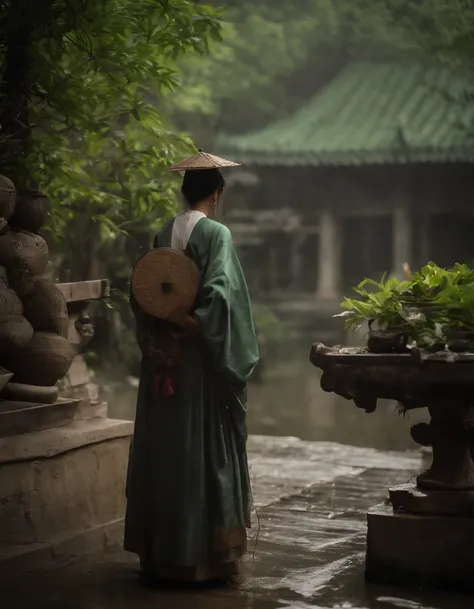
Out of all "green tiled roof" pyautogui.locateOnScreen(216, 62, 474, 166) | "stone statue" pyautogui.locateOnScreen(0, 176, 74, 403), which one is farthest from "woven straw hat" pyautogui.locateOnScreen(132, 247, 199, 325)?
"green tiled roof" pyautogui.locateOnScreen(216, 62, 474, 166)

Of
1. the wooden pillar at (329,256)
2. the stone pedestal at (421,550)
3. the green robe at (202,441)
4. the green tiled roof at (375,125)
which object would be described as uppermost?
the green tiled roof at (375,125)

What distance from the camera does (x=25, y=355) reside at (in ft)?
22.5

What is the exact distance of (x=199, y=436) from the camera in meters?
5.96

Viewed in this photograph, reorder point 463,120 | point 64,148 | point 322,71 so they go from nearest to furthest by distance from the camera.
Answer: point 64,148
point 463,120
point 322,71

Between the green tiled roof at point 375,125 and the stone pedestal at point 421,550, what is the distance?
54.4 feet

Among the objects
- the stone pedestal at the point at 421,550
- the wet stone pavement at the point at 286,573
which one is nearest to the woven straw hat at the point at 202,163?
the stone pedestal at the point at 421,550

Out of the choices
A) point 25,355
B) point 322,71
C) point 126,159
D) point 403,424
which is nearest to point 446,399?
point 25,355

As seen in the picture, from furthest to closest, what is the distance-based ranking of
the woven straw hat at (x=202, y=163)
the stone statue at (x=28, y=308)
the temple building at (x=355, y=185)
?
the temple building at (x=355, y=185) < the stone statue at (x=28, y=308) < the woven straw hat at (x=202, y=163)

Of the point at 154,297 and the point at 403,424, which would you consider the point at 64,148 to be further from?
the point at 403,424

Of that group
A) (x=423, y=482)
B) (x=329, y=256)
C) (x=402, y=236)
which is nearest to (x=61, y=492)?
(x=423, y=482)

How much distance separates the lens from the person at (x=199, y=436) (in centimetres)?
593

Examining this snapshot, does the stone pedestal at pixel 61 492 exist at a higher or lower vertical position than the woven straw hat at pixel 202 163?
lower

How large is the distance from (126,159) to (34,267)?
108 inches

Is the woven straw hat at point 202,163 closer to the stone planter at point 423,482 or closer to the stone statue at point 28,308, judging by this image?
the stone planter at point 423,482
